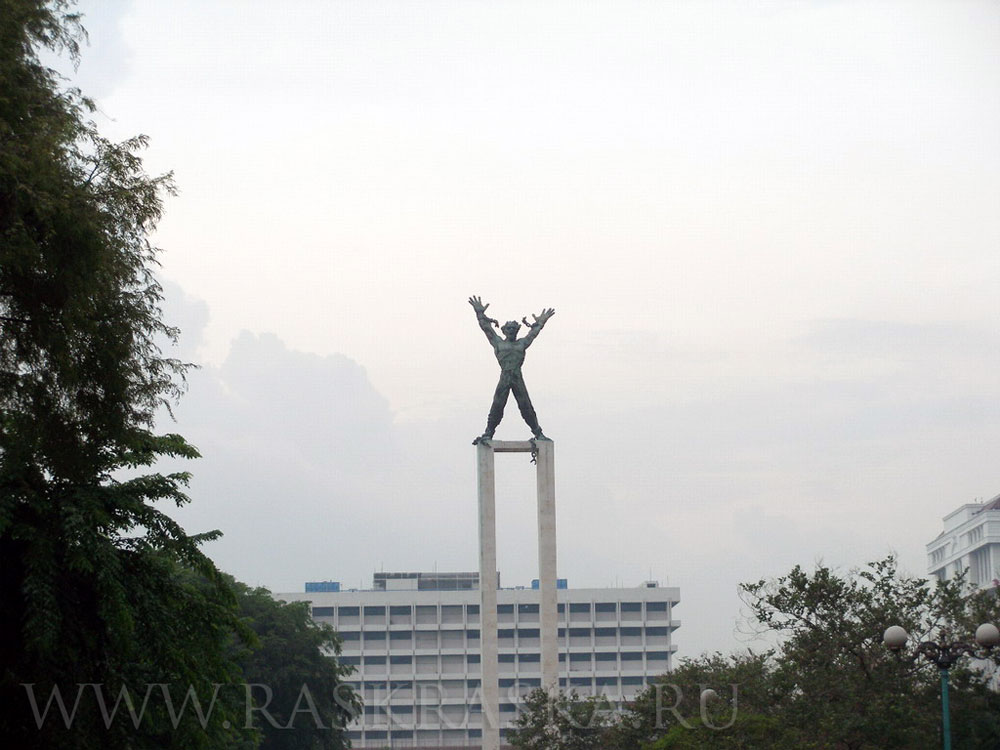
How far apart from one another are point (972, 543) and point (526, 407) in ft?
276

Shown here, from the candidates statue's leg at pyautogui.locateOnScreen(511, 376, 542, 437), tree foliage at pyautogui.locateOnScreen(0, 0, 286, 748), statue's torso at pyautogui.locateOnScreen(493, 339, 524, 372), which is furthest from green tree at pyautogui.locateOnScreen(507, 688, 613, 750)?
tree foliage at pyautogui.locateOnScreen(0, 0, 286, 748)

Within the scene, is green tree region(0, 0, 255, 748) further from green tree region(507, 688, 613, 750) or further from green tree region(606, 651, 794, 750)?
green tree region(507, 688, 613, 750)

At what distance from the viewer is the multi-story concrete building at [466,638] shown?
10681 centimetres

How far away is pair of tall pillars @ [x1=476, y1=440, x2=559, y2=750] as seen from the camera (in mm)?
43125

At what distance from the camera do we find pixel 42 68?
17.6m

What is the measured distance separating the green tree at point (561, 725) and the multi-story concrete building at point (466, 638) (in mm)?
67010

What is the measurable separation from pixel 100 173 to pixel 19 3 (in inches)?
82.1

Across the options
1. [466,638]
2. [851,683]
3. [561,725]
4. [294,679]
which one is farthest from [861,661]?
[466,638]

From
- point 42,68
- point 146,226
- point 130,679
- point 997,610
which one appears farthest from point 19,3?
point 997,610

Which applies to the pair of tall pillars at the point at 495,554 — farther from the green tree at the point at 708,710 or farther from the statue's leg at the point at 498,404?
the green tree at the point at 708,710

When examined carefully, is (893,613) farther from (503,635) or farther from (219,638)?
(503,635)

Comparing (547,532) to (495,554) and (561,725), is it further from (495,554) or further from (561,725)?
(561,725)

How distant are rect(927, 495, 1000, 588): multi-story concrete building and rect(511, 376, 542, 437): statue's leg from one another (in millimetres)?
72660

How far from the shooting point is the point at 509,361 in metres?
45.6
